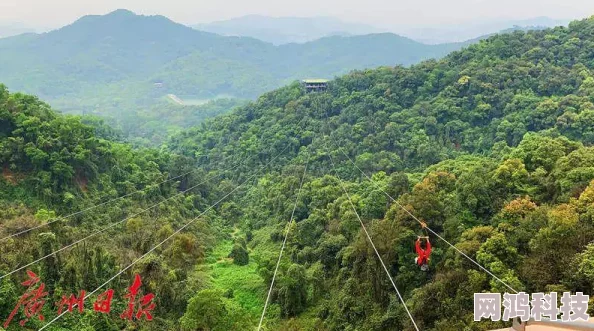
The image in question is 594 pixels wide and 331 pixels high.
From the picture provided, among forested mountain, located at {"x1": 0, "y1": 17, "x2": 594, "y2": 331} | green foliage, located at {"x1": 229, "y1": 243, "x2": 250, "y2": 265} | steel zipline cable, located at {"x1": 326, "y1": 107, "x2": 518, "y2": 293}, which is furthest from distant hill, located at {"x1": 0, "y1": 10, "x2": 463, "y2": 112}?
green foliage, located at {"x1": 229, "y1": 243, "x2": 250, "y2": 265}

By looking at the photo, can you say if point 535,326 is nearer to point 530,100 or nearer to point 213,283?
point 213,283

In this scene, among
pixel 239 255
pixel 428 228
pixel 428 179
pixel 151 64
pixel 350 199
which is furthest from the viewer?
pixel 151 64

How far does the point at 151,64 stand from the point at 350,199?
553 ft

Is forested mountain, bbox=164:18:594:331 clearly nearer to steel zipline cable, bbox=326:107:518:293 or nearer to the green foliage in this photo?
steel zipline cable, bbox=326:107:518:293

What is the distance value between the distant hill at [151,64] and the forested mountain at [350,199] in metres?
96.0

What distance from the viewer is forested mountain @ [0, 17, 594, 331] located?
1370 cm

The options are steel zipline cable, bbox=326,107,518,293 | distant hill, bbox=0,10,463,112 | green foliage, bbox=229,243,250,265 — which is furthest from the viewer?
distant hill, bbox=0,10,463,112

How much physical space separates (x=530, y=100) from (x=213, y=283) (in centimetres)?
2324

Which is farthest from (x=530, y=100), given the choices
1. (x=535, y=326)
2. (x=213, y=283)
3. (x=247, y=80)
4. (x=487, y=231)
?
(x=247, y=80)

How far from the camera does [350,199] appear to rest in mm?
22672

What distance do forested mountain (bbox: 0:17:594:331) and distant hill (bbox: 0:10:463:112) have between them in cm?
9604

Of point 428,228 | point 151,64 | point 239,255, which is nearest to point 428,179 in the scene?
point 428,228

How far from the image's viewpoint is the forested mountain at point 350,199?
13695 mm

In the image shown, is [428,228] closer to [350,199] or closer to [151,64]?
[350,199]
